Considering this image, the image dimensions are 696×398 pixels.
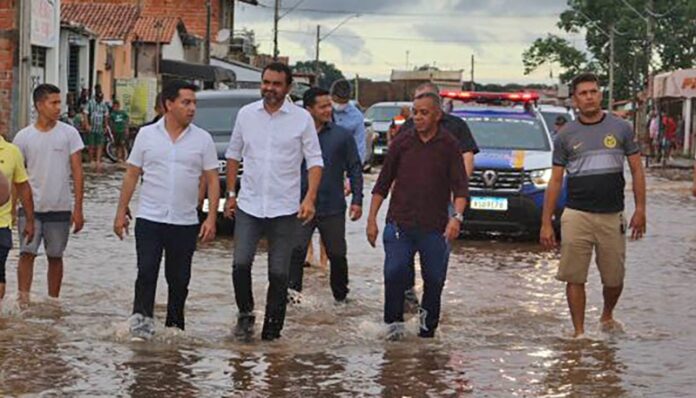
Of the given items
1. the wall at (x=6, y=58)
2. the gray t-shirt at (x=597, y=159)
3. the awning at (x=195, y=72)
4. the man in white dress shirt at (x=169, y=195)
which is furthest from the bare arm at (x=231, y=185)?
the awning at (x=195, y=72)

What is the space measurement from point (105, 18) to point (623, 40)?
156 feet

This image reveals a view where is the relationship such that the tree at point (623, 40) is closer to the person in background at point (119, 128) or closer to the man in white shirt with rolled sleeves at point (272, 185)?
the person in background at point (119, 128)

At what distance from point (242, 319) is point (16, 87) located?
22.7 metres

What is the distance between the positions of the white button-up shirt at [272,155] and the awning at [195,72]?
44.1 meters

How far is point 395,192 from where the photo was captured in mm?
10250

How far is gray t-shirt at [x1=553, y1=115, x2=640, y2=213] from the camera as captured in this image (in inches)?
413

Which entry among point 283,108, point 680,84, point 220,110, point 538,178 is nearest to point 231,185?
point 283,108

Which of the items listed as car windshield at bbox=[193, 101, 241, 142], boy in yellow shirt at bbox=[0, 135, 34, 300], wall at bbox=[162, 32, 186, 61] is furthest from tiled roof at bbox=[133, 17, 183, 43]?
boy in yellow shirt at bbox=[0, 135, 34, 300]

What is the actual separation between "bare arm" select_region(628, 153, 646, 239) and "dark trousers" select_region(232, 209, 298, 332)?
7.95 feet

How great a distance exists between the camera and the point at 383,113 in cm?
4500

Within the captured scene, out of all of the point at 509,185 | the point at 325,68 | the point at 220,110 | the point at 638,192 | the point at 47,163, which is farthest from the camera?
the point at 325,68

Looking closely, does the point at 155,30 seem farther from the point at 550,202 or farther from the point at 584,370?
the point at 584,370

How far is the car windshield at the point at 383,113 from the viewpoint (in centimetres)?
4456

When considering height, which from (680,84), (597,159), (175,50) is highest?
(175,50)
